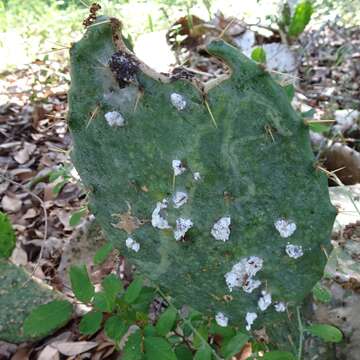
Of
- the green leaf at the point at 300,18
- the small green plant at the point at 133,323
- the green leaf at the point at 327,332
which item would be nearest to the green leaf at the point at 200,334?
the small green plant at the point at 133,323

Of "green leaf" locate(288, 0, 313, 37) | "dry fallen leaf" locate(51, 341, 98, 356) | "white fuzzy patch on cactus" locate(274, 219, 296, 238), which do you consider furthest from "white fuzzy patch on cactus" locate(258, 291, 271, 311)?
"green leaf" locate(288, 0, 313, 37)

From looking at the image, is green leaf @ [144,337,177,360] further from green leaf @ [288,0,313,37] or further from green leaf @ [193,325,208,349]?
green leaf @ [288,0,313,37]

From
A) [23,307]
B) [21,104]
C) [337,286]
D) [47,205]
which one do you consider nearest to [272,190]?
[337,286]

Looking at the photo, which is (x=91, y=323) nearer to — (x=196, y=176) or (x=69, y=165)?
(x=196, y=176)

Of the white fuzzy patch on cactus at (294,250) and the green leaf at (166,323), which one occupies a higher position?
the white fuzzy patch on cactus at (294,250)

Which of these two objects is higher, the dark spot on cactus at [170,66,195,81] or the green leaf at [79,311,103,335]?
the dark spot on cactus at [170,66,195,81]

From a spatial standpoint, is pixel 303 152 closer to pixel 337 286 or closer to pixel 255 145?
pixel 255 145

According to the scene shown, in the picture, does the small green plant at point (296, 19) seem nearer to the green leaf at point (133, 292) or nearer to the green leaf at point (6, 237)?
the green leaf at point (6, 237)
